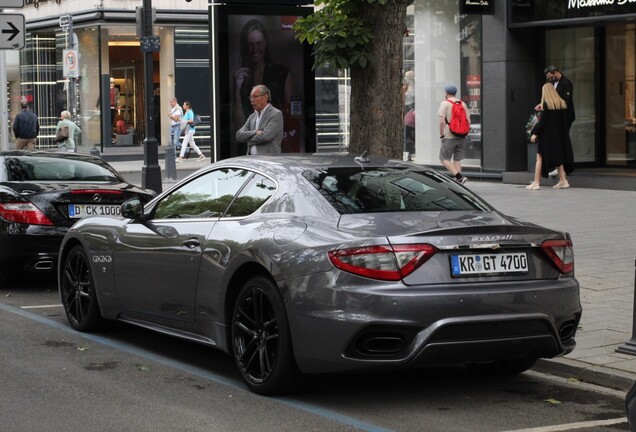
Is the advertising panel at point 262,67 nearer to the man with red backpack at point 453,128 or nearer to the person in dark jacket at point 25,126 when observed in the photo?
the man with red backpack at point 453,128

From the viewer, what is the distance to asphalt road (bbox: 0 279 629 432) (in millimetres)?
6402

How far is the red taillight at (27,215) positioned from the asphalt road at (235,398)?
2.84 m

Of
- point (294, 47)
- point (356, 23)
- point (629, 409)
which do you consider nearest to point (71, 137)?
point (294, 47)

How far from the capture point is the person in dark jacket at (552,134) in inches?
813

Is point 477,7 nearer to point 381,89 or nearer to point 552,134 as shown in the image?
point 552,134

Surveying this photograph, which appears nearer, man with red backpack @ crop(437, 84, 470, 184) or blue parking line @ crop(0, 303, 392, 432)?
blue parking line @ crop(0, 303, 392, 432)

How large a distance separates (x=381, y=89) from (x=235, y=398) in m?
5.37

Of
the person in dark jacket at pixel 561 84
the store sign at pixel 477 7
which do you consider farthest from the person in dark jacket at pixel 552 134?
the store sign at pixel 477 7

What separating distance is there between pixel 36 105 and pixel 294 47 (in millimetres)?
29362

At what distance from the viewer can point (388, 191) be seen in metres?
7.43

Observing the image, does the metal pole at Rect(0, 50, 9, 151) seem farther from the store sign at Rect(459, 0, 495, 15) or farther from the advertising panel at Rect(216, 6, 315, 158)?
the store sign at Rect(459, 0, 495, 15)

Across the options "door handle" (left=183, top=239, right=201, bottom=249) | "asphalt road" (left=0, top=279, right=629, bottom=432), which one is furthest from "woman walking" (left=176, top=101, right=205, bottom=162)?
"door handle" (left=183, top=239, right=201, bottom=249)

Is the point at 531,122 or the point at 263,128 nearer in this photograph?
the point at 263,128

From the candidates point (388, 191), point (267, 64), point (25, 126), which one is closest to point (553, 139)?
point (267, 64)
